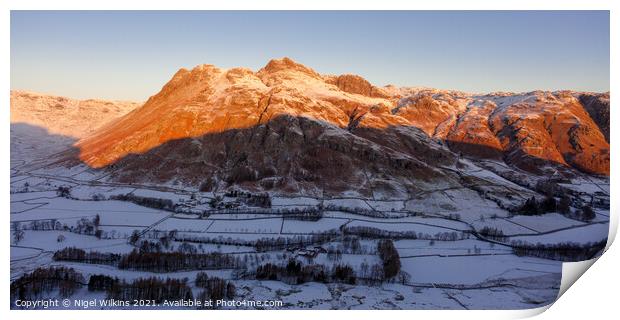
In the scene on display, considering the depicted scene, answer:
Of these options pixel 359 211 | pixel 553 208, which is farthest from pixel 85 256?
pixel 553 208

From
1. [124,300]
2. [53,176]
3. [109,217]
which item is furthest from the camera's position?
[53,176]

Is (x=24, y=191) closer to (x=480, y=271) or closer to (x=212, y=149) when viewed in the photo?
(x=212, y=149)

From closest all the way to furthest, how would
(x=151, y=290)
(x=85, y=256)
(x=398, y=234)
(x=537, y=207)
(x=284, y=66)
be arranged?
(x=151, y=290) → (x=85, y=256) → (x=398, y=234) → (x=537, y=207) → (x=284, y=66)

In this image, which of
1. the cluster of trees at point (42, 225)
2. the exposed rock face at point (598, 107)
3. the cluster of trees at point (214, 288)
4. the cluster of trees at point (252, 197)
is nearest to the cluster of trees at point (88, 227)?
the cluster of trees at point (42, 225)

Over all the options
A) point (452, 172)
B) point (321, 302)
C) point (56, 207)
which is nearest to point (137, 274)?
point (321, 302)

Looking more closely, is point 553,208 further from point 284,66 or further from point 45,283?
point 284,66

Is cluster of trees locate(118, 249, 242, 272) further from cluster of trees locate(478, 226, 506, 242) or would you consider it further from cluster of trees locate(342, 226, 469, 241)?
cluster of trees locate(478, 226, 506, 242)
